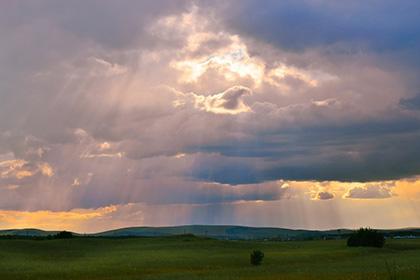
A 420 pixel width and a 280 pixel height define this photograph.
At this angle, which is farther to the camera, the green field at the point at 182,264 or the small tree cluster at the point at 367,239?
the small tree cluster at the point at 367,239

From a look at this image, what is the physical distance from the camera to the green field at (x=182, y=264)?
6206 cm

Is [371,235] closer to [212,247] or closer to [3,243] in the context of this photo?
[212,247]

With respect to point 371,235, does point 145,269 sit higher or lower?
lower

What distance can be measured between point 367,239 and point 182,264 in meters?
66.7

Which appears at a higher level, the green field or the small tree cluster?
the small tree cluster

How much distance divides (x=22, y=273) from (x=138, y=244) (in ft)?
267

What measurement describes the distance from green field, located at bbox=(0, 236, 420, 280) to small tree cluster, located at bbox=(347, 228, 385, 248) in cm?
657

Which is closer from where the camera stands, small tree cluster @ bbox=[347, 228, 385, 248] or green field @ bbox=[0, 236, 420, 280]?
green field @ bbox=[0, 236, 420, 280]

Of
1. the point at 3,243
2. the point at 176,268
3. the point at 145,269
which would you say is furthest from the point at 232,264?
the point at 3,243

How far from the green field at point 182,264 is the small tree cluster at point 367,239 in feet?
21.5

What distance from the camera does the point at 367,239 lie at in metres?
140

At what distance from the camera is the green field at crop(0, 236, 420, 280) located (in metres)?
62.1

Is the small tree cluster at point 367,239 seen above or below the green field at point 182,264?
above

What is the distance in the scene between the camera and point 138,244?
15400 centimetres
